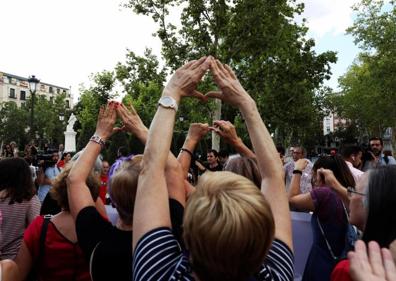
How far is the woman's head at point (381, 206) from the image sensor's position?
1.85 meters

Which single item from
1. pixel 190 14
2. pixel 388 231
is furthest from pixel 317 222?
pixel 190 14

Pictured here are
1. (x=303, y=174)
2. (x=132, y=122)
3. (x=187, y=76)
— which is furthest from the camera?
(x=303, y=174)

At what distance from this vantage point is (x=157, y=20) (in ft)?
76.3

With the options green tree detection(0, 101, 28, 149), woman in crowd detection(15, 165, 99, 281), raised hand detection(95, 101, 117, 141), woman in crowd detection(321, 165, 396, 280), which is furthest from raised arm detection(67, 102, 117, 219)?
green tree detection(0, 101, 28, 149)

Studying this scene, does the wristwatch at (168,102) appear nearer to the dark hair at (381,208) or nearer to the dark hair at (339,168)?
the dark hair at (381,208)

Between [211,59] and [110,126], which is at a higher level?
[211,59]

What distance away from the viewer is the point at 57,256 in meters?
2.58

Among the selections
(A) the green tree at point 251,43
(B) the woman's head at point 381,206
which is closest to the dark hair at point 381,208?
(B) the woman's head at point 381,206

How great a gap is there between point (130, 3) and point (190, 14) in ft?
10.5

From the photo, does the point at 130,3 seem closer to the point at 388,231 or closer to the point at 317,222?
the point at 317,222

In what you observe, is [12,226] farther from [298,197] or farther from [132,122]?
[298,197]

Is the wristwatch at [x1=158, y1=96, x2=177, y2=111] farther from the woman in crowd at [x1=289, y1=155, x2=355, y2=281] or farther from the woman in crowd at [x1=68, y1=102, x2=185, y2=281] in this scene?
the woman in crowd at [x1=289, y1=155, x2=355, y2=281]

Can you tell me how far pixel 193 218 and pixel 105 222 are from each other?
0.86 meters

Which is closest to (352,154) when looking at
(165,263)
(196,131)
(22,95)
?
(196,131)
